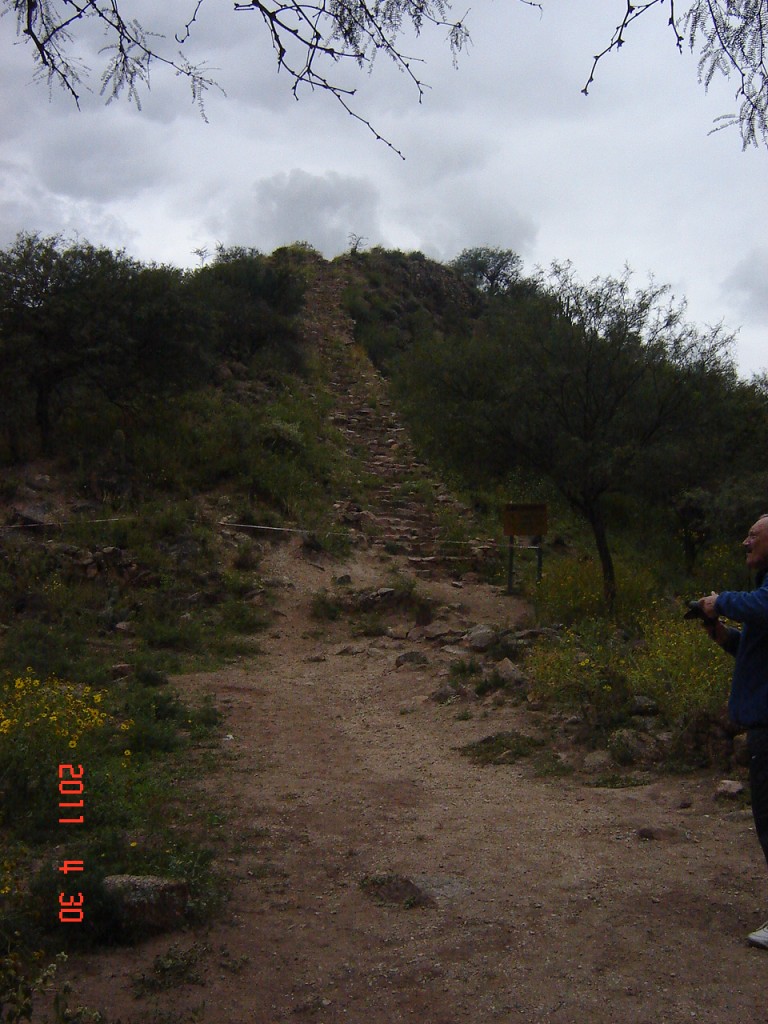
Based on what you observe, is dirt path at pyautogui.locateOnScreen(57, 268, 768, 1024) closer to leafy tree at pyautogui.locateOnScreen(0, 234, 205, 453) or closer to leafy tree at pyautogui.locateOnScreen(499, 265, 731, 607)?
leafy tree at pyautogui.locateOnScreen(499, 265, 731, 607)

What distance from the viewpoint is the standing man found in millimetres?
3316

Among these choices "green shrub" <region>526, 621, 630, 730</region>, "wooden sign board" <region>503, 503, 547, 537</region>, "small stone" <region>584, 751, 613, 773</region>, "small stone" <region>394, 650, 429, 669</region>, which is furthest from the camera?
"wooden sign board" <region>503, 503, 547, 537</region>

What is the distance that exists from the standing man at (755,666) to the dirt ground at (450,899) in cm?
56

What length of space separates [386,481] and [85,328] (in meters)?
6.83

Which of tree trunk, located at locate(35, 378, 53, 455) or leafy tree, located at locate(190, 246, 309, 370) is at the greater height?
leafy tree, located at locate(190, 246, 309, 370)

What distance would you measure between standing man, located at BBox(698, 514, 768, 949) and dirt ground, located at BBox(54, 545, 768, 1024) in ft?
1.84

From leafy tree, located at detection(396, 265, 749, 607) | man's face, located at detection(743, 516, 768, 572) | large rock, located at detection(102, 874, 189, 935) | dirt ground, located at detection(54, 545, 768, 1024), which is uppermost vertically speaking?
leafy tree, located at detection(396, 265, 749, 607)

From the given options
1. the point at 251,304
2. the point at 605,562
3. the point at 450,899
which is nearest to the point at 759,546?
the point at 450,899

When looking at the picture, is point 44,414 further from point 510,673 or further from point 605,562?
point 510,673

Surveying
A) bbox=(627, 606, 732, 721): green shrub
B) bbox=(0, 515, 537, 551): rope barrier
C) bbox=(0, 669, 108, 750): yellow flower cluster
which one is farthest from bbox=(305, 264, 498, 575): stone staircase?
bbox=(0, 669, 108, 750): yellow flower cluster

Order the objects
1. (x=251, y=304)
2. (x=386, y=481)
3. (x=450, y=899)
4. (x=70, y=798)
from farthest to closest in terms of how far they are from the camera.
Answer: (x=251, y=304), (x=386, y=481), (x=70, y=798), (x=450, y=899)

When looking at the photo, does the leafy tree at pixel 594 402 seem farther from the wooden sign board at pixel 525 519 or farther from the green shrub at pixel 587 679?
the green shrub at pixel 587 679

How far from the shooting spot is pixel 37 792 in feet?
15.9

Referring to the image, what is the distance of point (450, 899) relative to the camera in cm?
405
